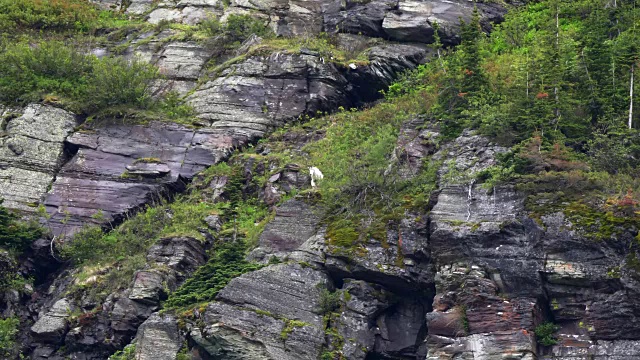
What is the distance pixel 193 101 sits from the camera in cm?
3416

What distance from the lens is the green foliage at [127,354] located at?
82.2 feet

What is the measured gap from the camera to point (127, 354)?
25.2 metres

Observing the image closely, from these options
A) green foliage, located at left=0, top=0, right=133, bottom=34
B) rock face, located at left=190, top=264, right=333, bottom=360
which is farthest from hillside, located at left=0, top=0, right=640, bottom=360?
green foliage, located at left=0, top=0, right=133, bottom=34

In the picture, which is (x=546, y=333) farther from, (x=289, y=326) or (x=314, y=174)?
(x=314, y=174)

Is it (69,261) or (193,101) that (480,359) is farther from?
(193,101)

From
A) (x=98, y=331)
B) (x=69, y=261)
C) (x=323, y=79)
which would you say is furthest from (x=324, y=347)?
(x=323, y=79)

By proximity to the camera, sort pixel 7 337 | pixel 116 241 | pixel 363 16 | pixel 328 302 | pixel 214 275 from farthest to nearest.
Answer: pixel 363 16 → pixel 116 241 → pixel 7 337 → pixel 214 275 → pixel 328 302

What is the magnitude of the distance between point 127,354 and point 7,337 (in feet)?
11.1

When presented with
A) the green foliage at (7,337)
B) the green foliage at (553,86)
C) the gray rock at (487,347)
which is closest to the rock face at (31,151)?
the green foliage at (7,337)

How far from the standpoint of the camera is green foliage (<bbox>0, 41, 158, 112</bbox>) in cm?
3362

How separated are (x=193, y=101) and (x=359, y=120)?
5016mm

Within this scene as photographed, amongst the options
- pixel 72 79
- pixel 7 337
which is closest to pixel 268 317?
pixel 7 337

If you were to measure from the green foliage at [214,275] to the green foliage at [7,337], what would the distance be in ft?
12.6

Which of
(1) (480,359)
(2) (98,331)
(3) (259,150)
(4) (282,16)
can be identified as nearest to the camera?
(1) (480,359)
